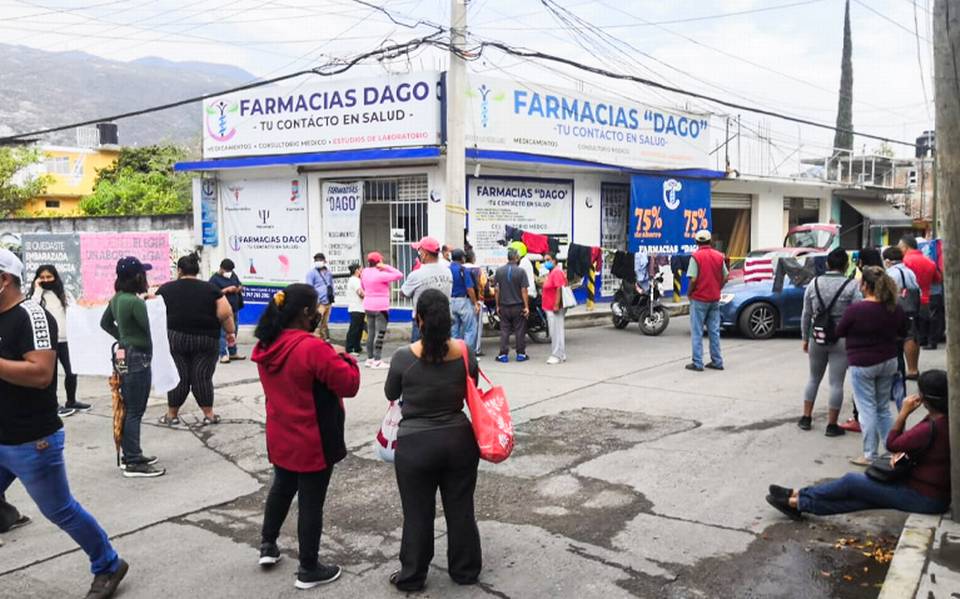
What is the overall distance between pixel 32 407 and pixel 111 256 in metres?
11.5

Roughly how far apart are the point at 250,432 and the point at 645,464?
13.3ft

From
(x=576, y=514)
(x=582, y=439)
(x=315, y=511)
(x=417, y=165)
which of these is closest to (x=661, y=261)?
(x=417, y=165)

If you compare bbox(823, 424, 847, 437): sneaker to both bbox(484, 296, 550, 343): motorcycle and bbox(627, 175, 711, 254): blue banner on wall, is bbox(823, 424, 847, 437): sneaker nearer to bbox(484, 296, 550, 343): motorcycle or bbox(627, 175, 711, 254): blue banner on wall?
bbox(484, 296, 550, 343): motorcycle

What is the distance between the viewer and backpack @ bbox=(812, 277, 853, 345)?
746 cm

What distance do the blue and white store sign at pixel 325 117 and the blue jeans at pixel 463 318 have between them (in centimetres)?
428

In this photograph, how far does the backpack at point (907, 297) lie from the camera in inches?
392

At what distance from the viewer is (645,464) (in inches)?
268

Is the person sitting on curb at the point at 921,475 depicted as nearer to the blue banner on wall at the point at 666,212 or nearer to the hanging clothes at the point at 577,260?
the hanging clothes at the point at 577,260

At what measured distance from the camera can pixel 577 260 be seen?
53.8 feet

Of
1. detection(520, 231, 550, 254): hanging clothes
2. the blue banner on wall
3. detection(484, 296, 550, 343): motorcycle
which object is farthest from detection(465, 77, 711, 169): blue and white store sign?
detection(484, 296, 550, 343): motorcycle

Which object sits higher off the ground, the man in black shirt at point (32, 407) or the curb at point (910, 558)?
the man in black shirt at point (32, 407)

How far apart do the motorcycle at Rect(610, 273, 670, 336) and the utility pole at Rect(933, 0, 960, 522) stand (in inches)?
408

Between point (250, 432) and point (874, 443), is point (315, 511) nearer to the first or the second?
point (250, 432)

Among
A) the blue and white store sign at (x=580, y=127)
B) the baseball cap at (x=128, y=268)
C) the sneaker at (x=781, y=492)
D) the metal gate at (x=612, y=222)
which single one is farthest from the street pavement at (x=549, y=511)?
the metal gate at (x=612, y=222)
